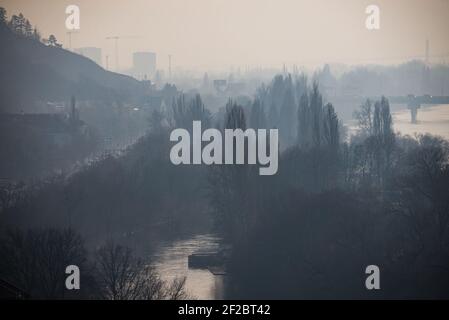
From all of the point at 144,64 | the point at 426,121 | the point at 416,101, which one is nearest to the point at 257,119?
the point at 426,121

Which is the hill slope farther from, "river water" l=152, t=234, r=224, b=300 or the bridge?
"river water" l=152, t=234, r=224, b=300

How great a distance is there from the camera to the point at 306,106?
80.9 feet

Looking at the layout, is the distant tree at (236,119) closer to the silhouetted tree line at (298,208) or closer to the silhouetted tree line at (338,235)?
the silhouetted tree line at (298,208)

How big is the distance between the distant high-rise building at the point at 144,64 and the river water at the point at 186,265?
29118 millimetres

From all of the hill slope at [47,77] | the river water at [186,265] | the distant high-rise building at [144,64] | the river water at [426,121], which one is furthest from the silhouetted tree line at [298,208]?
the distant high-rise building at [144,64]

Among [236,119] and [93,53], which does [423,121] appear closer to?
[93,53]

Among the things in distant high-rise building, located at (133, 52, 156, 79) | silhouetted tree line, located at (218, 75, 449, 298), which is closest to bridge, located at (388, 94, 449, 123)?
distant high-rise building, located at (133, 52, 156, 79)

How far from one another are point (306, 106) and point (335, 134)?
2.83 meters

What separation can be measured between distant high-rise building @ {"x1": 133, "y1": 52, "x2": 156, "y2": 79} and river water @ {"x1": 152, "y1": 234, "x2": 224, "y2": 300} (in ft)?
95.5

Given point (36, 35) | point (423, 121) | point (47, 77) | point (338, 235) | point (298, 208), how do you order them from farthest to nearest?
point (36, 35), point (47, 77), point (423, 121), point (298, 208), point (338, 235)

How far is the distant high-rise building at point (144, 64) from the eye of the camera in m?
47.2

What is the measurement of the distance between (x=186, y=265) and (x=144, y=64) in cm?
3275

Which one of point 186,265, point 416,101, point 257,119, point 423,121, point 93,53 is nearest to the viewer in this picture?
point 186,265

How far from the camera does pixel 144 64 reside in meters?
48.4
